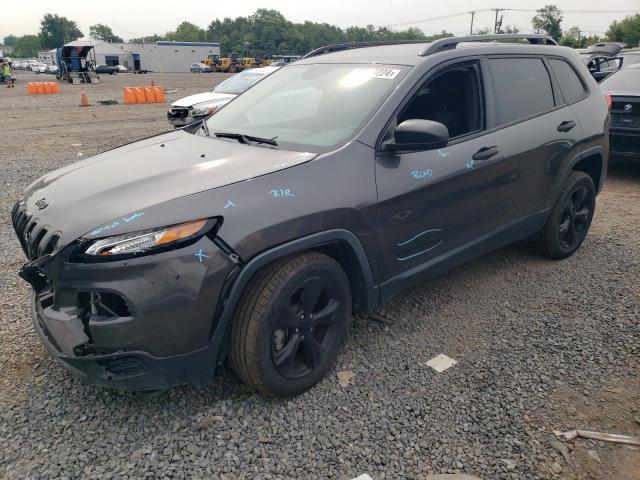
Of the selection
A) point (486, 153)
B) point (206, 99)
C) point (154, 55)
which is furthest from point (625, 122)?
point (154, 55)

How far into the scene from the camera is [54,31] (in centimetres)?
11281

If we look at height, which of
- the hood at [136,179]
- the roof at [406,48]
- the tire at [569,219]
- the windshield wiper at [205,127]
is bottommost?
the tire at [569,219]

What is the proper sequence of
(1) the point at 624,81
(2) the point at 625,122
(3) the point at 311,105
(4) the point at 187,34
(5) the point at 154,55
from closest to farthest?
(3) the point at 311,105 < (2) the point at 625,122 < (1) the point at 624,81 < (5) the point at 154,55 < (4) the point at 187,34

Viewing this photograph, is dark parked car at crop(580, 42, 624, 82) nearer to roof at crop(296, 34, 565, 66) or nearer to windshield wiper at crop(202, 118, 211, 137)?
roof at crop(296, 34, 565, 66)

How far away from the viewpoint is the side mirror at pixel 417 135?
2.70 meters

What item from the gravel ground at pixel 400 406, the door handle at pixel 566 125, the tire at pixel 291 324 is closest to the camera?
the gravel ground at pixel 400 406

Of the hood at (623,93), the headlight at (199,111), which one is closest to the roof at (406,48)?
the hood at (623,93)

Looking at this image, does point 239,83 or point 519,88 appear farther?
point 239,83

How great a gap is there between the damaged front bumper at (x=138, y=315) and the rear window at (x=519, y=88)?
2.38m

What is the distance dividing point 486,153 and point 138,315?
239 centimetres

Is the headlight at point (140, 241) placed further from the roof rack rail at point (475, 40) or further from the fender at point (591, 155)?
the fender at point (591, 155)

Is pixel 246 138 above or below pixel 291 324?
above

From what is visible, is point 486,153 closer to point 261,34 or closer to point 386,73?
point 386,73

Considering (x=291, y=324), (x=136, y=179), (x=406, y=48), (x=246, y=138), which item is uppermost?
(x=406, y=48)
